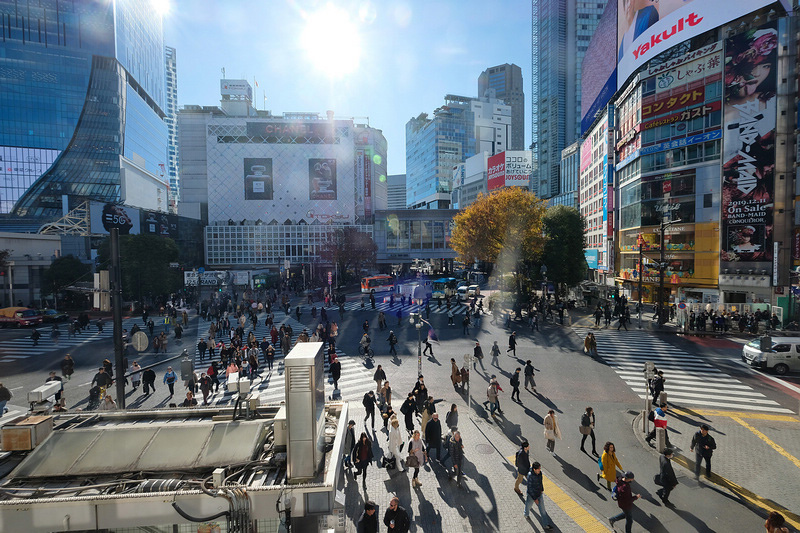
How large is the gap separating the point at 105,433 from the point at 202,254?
263 ft

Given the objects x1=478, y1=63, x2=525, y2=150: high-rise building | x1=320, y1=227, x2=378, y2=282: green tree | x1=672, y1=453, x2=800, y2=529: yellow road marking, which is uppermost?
x1=478, y1=63, x2=525, y2=150: high-rise building

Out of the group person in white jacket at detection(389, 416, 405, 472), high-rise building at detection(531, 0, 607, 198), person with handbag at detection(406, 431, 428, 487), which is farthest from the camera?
high-rise building at detection(531, 0, 607, 198)

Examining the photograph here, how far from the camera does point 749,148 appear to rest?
1248 inches

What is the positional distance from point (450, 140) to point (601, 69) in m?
81.8

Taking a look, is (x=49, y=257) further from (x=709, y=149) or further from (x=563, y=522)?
(x=709, y=149)

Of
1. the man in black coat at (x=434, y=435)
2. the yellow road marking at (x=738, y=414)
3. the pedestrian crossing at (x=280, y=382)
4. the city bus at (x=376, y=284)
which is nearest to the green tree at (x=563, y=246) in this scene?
the city bus at (x=376, y=284)

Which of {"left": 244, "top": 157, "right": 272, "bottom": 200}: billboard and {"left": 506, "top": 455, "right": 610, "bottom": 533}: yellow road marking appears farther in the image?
{"left": 244, "top": 157, "right": 272, "bottom": 200}: billboard

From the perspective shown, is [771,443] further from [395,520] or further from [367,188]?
[367,188]

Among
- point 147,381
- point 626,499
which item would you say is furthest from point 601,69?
point 147,381

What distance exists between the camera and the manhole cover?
1186cm

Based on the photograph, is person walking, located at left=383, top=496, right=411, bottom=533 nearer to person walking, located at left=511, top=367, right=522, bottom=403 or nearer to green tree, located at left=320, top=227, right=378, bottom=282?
person walking, located at left=511, top=367, right=522, bottom=403

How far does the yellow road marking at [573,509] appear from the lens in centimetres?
855

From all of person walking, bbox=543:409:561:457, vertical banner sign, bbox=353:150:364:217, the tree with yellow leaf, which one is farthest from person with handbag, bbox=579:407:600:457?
vertical banner sign, bbox=353:150:364:217

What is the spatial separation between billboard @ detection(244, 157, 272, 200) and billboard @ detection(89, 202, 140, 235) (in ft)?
102
